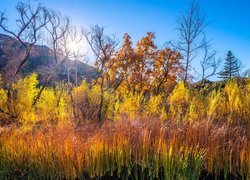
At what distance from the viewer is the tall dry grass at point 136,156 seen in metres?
2.50

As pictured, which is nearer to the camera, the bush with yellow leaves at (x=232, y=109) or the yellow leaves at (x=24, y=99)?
the bush with yellow leaves at (x=232, y=109)

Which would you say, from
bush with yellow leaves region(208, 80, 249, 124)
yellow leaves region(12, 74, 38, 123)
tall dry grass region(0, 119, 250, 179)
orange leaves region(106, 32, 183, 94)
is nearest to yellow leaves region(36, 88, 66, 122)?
yellow leaves region(12, 74, 38, 123)

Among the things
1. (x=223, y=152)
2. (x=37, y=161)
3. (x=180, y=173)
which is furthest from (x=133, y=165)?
(x=37, y=161)

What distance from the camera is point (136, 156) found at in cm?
271

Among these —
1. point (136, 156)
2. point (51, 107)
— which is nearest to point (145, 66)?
point (51, 107)

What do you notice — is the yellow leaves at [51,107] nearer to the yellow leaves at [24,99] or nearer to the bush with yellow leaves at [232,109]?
the yellow leaves at [24,99]

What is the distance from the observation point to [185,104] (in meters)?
6.82

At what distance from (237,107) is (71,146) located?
152 inches

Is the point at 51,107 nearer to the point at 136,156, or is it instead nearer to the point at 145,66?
the point at 136,156

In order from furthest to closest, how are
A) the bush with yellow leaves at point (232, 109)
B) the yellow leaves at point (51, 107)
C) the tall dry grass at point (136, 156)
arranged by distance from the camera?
the yellow leaves at point (51, 107) < the bush with yellow leaves at point (232, 109) < the tall dry grass at point (136, 156)

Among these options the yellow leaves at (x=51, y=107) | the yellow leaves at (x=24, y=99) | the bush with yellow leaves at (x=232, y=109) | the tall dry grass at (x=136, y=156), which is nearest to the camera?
the tall dry grass at (x=136, y=156)

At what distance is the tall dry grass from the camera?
2502 millimetres

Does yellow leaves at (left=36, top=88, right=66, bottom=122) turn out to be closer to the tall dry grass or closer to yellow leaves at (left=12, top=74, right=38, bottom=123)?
yellow leaves at (left=12, top=74, right=38, bottom=123)

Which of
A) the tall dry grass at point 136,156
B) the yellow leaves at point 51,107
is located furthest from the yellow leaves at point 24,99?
the tall dry grass at point 136,156
